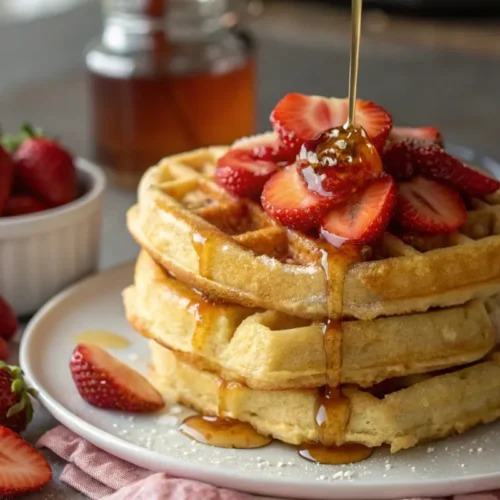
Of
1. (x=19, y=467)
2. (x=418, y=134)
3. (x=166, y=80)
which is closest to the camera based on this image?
(x=19, y=467)

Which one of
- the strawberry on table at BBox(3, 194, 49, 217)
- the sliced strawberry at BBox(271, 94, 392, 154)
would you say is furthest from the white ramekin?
the sliced strawberry at BBox(271, 94, 392, 154)

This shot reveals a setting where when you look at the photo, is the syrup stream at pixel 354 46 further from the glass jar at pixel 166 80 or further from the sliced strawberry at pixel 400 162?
the glass jar at pixel 166 80

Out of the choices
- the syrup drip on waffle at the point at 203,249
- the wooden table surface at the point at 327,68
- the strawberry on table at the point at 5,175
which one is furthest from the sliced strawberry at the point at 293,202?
the wooden table surface at the point at 327,68

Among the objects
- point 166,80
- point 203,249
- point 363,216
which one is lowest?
point 166,80

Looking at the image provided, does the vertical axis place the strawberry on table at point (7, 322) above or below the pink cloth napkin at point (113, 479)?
below

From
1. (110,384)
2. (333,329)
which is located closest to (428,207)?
(333,329)

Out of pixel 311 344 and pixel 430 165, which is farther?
pixel 430 165

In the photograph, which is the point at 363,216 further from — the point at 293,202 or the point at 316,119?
the point at 316,119
